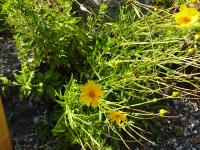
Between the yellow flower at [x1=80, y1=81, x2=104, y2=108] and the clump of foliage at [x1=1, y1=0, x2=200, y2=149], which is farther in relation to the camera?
the clump of foliage at [x1=1, y1=0, x2=200, y2=149]

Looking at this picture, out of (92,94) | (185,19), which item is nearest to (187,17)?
(185,19)

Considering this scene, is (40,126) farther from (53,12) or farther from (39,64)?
(53,12)

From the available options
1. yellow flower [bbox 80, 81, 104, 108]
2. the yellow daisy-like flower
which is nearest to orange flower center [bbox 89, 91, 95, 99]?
yellow flower [bbox 80, 81, 104, 108]

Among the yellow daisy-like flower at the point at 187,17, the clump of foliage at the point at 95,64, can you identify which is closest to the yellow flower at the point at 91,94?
the clump of foliage at the point at 95,64

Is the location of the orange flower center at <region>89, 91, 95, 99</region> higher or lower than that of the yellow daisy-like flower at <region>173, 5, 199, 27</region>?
lower

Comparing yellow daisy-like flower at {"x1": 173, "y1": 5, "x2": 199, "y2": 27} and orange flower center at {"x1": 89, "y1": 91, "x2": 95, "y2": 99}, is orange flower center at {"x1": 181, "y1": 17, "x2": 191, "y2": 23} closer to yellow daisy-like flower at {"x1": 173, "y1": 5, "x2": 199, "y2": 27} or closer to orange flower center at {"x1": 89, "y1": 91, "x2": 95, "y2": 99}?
yellow daisy-like flower at {"x1": 173, "y1": 5, "x2": 199, "y2": 27}

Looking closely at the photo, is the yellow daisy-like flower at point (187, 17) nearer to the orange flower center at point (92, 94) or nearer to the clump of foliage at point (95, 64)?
the clump of foliage at point (95, 64)

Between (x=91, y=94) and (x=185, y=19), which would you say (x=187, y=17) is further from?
(x=91, y=94)

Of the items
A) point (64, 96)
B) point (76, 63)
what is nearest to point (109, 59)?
point (76, 63)
